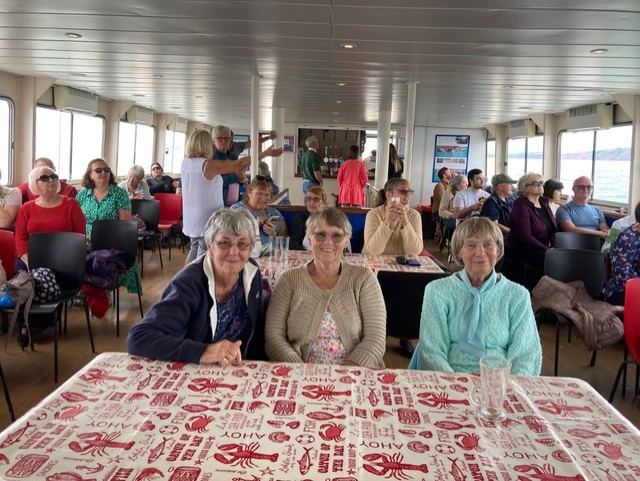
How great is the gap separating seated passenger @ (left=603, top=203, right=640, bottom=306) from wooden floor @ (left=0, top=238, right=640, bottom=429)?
2.09 feet

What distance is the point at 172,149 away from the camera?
625 inches

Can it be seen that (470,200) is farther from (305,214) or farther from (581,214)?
(305,214)

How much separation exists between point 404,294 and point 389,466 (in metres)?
2.25

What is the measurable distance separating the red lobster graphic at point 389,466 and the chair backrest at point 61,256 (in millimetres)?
3336

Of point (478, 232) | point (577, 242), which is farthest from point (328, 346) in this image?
point (577, 242)

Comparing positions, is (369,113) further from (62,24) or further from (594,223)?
(62,24)

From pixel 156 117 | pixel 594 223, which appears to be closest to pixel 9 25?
pixel 594 223

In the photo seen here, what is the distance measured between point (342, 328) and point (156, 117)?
12.4 meters

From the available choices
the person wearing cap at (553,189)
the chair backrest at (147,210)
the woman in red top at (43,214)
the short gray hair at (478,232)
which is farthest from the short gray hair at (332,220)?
the person wearing cap at (553,189)

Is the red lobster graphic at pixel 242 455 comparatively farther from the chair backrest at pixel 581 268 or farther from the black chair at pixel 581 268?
the chair backrest at pixel 581 268

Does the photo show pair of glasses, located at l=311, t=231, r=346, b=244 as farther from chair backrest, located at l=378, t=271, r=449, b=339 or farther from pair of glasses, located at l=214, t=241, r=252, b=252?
chair backrest, located at l=378, t=271, r=449, b=339

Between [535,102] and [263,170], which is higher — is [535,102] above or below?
above

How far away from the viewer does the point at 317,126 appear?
16016mm

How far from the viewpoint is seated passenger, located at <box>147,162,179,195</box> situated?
31.5ft
